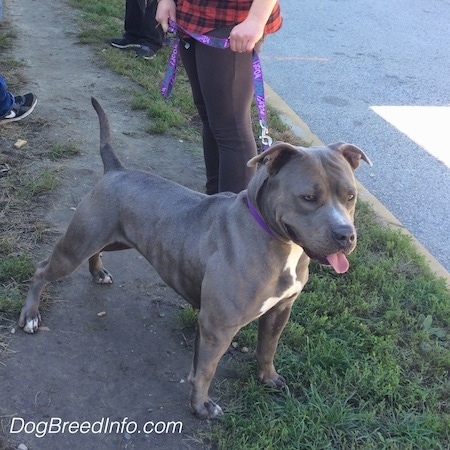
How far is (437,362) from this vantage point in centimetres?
326

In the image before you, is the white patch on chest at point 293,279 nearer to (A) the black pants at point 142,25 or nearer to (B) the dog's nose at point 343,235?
(B) the dog's nose at point 343,235

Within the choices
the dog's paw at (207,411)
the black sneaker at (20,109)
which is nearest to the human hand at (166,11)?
the dog's paw at (207,411)

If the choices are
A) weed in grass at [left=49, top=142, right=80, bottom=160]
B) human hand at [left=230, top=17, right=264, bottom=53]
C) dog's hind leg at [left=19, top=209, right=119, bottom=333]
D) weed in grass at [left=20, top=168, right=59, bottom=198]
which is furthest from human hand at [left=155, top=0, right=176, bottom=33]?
weed in grass at [left=49, top=142, right=80, bottom=160]

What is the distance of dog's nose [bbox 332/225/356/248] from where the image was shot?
7.22ft

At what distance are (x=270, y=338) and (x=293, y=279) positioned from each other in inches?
17.8

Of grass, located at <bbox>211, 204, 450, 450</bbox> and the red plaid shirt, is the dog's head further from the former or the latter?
the red plaid shirt

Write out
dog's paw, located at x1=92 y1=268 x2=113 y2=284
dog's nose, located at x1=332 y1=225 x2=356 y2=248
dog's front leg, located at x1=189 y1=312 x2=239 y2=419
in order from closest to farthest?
dog's nose, located at x1=332 y1=225 x2=356 y2=248, dog's front leg, located at x1=189 y1=312 x2=239 y2=419, dog's paw, located at x1=92 y1=268 x2=113 y2=284

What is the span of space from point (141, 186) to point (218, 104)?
692mm

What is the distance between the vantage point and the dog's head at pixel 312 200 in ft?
7.32

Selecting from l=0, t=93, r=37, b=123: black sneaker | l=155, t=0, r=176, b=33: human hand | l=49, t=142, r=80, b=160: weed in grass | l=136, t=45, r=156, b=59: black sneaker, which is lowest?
l=136, t=45, r=156, b=59: black sneaker

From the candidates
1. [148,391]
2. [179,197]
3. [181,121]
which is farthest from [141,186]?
[181,121]

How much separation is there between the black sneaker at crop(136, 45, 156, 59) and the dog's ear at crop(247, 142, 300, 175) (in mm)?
5582

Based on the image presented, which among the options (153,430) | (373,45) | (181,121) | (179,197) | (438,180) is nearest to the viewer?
(153,430)

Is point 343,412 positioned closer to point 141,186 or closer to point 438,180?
point 141,186
